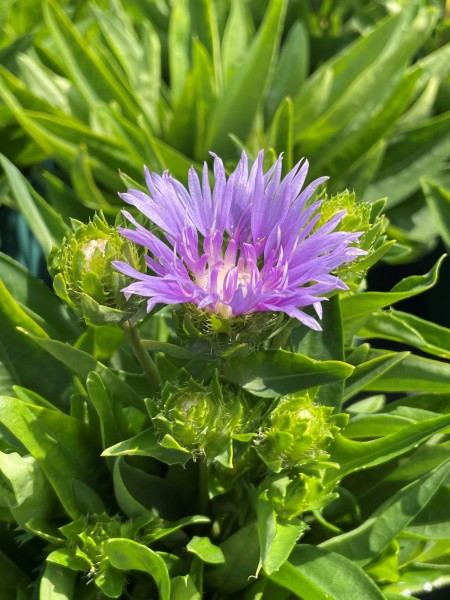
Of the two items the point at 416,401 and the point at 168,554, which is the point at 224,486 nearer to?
the point at 168,554

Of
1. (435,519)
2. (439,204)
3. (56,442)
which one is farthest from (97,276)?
(439,204)

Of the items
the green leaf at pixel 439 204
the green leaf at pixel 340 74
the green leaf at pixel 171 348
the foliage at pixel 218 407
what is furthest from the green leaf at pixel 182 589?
the green leaf at pixel 340 74

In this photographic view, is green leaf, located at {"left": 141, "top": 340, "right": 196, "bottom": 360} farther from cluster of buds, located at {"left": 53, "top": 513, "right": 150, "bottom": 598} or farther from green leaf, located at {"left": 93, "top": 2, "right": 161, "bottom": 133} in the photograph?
green leaf, located at {"left": 93, "top": 2, "right": 161, "bottom": 133}

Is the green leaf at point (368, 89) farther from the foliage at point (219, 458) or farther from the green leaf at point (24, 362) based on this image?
the green leaf at point (24, 362)

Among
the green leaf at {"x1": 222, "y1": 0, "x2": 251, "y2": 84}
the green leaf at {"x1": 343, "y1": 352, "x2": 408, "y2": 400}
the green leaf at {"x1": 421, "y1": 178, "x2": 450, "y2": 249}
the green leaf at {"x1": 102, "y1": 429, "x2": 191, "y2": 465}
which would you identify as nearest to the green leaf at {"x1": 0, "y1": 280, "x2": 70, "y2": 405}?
the green leaf at {"x1": 102, "y1": 429, "x2": 191, "y2": 465}

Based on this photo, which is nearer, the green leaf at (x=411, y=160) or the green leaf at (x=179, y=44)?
the green leaf at (x=411, y=160)
